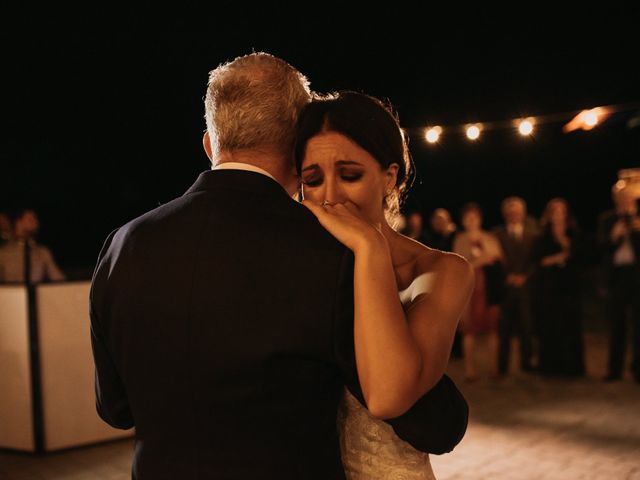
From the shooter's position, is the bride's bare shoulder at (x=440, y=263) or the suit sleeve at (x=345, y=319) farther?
the bride's bare shoulder at (x=440, y=263)

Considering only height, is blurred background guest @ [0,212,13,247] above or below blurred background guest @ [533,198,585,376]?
above

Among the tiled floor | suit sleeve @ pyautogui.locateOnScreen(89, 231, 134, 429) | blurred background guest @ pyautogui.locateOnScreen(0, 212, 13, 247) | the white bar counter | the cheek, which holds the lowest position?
the tiled floor

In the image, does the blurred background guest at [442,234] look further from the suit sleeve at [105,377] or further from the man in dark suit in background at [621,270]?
the suit sleeve at [105,377]

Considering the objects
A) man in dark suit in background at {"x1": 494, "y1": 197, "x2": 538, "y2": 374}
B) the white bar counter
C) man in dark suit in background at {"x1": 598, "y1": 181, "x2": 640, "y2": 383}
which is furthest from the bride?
man in dark suit in background at {"x1": 494, "y1": 197, "x2": 538, "y2": 374}

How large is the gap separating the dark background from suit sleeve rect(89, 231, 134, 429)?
8.18 m

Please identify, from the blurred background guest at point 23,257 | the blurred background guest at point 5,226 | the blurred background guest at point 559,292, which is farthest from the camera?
the blurred background guest at point 5,226

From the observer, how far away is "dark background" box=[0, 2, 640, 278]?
17422mm

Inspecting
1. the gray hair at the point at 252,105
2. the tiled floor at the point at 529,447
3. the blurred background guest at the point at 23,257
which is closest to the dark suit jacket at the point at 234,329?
the gray hair at the point at 252,105

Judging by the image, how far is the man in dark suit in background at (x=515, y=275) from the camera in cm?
826

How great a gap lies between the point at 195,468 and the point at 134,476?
228 mm

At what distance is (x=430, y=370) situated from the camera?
5.17 ft

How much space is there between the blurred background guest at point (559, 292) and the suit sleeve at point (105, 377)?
695cm

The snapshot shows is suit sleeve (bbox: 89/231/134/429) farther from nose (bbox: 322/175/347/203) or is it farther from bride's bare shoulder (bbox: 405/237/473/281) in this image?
bride's bare shoulder (bbox: 405/237/473/281)

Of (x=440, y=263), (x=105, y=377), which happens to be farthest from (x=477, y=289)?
(x=105, y=377)
